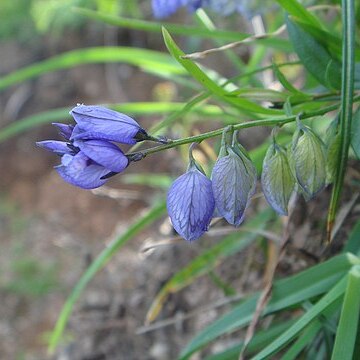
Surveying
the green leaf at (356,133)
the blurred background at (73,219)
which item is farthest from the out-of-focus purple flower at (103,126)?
the blurred background at (73,219)

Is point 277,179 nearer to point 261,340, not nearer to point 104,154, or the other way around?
point 104,154

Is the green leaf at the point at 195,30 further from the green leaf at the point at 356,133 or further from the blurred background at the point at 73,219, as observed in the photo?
the blurred background at the point at 73,219

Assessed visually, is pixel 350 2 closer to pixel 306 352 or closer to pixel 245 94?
pixel 245 94

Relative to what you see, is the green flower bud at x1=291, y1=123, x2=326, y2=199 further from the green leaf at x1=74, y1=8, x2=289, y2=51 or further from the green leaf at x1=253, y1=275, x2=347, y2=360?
the green leaf at x1=74, y1=8, x2=289, y2=51

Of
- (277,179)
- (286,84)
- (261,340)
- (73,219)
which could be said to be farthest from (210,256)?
(73,219)

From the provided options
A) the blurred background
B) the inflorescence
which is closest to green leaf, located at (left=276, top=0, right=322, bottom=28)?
the inflorescence

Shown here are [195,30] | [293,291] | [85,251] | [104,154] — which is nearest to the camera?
[104,154]

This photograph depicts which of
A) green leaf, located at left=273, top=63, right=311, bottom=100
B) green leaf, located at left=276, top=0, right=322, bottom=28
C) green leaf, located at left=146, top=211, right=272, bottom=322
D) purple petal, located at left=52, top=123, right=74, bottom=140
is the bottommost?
green leaf, located at left=146, top=211, right=272, bottom=322
